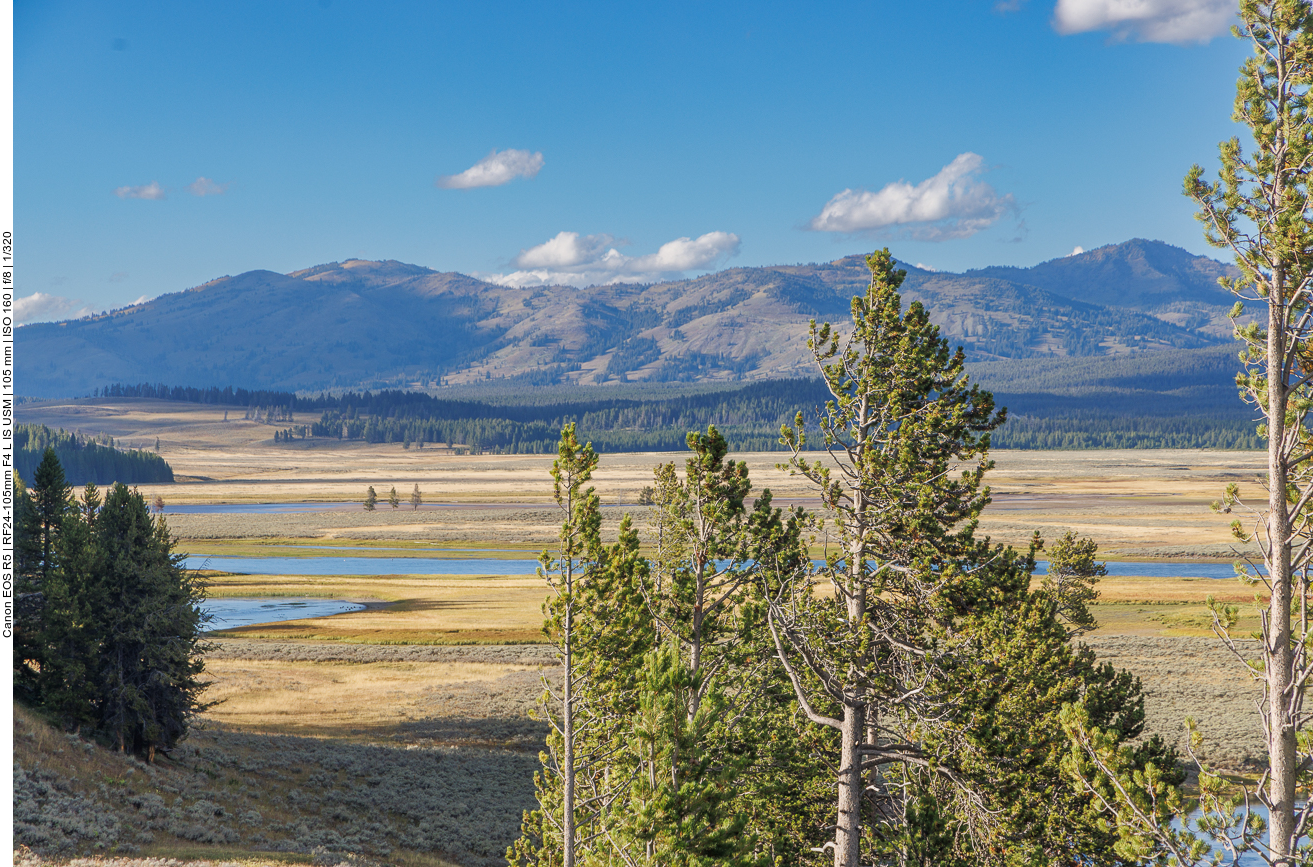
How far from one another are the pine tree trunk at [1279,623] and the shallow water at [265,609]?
74369mm

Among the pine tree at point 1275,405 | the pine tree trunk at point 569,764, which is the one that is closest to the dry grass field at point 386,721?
the pine tree at point 1275,405

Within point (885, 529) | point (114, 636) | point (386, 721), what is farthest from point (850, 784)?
point (386, 721)

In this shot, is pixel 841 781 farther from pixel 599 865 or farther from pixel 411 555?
pixel 411 555

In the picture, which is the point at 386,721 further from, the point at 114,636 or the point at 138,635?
the point at 114,636

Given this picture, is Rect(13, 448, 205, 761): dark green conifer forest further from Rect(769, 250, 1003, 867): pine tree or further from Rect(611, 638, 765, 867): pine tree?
Rect(769, 250, 1003, 867): pine tree

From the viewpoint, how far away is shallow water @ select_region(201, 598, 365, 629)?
74188mm

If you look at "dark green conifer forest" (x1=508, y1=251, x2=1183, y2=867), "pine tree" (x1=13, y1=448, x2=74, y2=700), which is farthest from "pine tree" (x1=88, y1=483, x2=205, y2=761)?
"dark green conifer forest" (x1=508, y1=251, x2=1183, y2=867)

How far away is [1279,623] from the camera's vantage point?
927 centimetres

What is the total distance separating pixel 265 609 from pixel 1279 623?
8200 cm

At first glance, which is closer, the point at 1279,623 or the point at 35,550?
the point at 1279,623

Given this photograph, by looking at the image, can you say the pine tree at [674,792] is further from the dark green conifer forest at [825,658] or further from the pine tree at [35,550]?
the pine tree at [35,550]

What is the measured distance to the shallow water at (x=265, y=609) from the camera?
7419 centimetres

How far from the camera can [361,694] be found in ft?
179

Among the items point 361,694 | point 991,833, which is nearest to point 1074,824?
point 991,833
